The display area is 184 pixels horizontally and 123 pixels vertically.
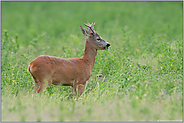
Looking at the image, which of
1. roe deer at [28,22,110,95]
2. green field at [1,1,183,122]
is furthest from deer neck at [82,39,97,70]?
green field at [1,1,183,122]

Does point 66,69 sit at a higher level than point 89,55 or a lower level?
lower

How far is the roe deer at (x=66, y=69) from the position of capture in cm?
585

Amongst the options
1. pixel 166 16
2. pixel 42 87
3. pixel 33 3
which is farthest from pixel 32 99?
pixel 33 3

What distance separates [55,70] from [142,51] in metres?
4.30

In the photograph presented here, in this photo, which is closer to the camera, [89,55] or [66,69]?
[66,69]

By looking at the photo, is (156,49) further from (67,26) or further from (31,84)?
(67,26)

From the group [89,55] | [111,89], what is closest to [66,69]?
[89,55]

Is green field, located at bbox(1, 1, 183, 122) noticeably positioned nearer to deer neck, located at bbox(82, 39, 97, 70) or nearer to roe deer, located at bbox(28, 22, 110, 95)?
roe deer, located at bbox(28, 22, 110, 95)

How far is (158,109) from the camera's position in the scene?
4902 mm

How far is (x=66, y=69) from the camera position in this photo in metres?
6.12

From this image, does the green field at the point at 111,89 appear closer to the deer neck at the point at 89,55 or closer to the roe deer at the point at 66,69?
the roe deer at the point at 66,69

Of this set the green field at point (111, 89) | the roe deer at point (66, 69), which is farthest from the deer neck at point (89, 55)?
the green field at point (111, 89)

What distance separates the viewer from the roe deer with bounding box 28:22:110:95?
5.85 meters

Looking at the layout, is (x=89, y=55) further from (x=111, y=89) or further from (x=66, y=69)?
(x=111, y=89)
